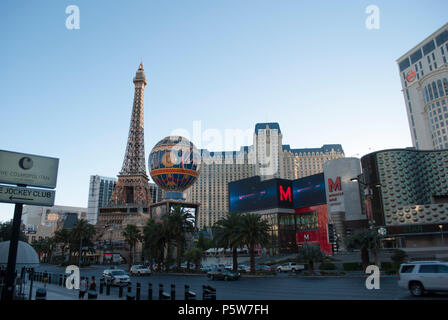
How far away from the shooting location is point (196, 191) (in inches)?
7249

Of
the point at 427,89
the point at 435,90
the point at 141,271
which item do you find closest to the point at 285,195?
the point at 435,90

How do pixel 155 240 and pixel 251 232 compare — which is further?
pixel 155 240

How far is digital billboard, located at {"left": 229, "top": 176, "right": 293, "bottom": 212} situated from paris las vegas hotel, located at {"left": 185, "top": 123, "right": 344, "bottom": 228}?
73.2m

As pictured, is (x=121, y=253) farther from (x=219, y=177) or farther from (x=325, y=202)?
(x=219, y=177)

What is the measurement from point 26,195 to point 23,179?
3.38 ft

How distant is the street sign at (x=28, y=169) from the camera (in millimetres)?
18891

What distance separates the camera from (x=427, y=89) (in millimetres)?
104062

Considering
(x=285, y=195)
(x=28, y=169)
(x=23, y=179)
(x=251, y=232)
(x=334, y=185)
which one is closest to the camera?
(x=23, y=179)

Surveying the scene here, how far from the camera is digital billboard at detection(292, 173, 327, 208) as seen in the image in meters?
88.2

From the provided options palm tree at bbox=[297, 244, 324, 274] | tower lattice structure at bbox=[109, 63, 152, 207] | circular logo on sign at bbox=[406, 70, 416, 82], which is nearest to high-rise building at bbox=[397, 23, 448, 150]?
circular logo on sign at bbox=[406, 70, 416, 82]

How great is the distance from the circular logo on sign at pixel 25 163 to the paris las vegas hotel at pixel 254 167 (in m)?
161

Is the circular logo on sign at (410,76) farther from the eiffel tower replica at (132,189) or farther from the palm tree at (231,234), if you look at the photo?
the palm tree at (231,234)

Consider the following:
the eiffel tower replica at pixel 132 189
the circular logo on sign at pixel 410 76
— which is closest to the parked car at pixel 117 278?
the eiffel tower replica at pixel 132 189

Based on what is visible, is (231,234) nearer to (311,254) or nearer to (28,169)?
(311,254)
